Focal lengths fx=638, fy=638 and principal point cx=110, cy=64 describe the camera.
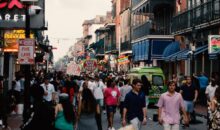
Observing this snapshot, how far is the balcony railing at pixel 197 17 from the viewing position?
35125mm

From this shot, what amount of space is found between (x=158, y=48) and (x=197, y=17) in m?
13.9

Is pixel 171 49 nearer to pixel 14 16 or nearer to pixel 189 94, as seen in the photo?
pixel 14 16

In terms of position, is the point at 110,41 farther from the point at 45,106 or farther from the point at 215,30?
the point at 45,106

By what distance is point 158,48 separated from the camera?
5266 cm

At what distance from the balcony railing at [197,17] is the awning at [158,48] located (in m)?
5.22

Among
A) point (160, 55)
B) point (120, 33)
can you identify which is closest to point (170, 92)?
point (160, 55)

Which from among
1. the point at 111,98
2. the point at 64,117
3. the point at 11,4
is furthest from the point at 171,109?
the point at 11,4

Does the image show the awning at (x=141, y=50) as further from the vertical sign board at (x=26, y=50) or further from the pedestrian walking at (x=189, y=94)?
the vertical sign board at (x=26, y=50)

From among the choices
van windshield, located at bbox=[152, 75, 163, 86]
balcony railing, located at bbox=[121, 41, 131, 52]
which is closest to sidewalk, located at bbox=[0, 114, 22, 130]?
van windshield, located at bbox=[152, 75, 163, 86]

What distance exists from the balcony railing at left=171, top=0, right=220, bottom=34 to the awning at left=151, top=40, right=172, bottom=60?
5224mm

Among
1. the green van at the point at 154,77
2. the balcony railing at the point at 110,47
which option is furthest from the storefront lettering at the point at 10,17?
the balcony railing at the point at 110,47

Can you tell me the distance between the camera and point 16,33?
3175 cm

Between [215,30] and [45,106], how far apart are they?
91.3 ft

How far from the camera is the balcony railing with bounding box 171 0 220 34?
35.1 m
